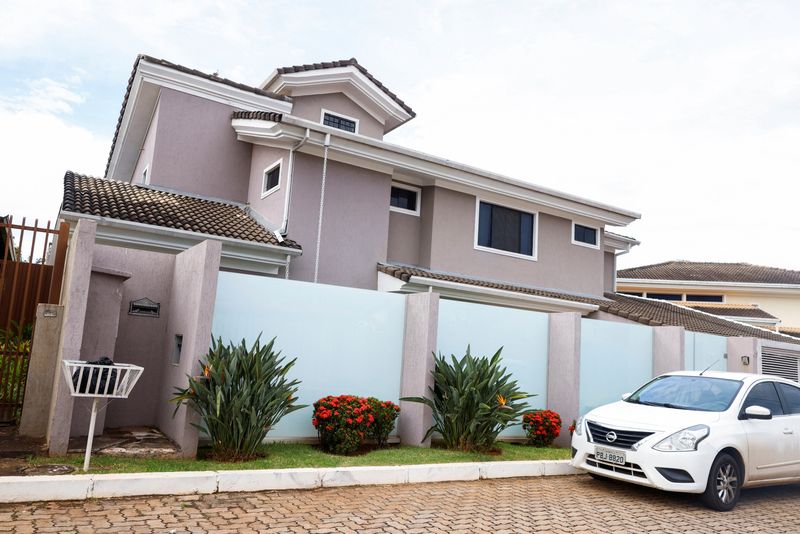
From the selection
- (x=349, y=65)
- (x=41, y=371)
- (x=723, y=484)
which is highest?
(x=349, y=65)

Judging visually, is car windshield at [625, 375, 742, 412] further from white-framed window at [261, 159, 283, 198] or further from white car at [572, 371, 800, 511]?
white-framed window at [261, 159, 283, 198]

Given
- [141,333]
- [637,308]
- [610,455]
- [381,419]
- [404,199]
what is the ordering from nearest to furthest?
[610,455]
[381,419]
[141,333]
[404,199]
[637,308]

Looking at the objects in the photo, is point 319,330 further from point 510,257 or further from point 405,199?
point 510,257

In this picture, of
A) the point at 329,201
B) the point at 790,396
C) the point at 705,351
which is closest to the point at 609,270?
the point at 705,351

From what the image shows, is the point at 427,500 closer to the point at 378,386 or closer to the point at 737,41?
the point at 378,386

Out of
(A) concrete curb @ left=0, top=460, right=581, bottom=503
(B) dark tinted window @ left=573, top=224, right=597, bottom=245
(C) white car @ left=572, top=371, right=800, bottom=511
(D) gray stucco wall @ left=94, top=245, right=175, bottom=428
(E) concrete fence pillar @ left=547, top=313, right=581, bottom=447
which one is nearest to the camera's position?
(A) concrete curb @ left=0, top=460, right=581, bottom=503

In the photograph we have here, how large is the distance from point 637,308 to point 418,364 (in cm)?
1312

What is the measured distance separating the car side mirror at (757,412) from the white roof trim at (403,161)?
896cm

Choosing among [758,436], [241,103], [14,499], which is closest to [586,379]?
[758,436]

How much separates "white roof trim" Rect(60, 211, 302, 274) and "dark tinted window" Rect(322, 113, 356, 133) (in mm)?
6278

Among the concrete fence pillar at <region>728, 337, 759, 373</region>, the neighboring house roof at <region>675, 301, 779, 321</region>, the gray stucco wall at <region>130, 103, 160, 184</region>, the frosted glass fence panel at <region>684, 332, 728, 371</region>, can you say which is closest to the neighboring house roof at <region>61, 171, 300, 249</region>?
the gray stucco wall at <region>130, 103, 160, 184</region>

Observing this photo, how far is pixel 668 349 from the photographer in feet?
40.5

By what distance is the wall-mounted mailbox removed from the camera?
8.84 meters

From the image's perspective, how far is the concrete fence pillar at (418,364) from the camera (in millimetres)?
9062
